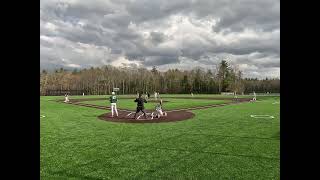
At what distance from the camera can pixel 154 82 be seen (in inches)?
5276

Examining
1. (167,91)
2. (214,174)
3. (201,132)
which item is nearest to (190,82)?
(167,91)

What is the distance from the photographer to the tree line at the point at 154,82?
117812mm

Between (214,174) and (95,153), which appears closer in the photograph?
(214,174)

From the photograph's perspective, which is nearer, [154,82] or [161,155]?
[161,155]

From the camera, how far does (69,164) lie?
8086mm

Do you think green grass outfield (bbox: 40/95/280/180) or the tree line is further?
the tree line

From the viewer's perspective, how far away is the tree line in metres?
118

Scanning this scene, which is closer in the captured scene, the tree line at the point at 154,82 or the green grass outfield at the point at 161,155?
the green grass outfield at the point at 161,155
